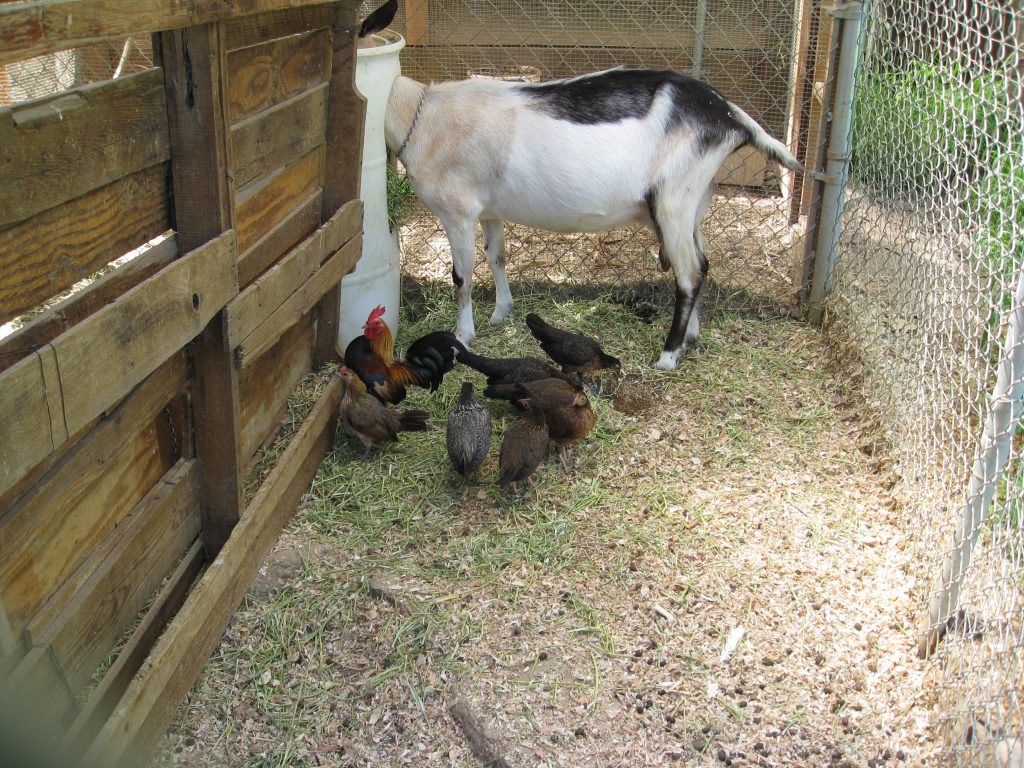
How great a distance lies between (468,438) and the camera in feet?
13.2

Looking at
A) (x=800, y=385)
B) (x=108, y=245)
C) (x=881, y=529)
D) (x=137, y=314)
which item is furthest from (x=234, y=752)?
(x=800, y=385)

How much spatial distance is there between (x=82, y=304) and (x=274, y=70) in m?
1.46

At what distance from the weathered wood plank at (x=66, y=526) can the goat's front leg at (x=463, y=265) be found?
2.60 m

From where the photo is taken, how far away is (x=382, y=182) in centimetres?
499

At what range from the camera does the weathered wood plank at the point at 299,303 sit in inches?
127

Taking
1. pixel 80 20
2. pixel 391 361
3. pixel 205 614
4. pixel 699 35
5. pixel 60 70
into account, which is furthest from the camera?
pixel 60 70

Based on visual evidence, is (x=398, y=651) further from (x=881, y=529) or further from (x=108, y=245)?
(x=881, y=529)

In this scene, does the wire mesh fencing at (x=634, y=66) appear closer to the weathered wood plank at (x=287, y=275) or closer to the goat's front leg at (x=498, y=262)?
the goat's front leg at (x=498, y=262)

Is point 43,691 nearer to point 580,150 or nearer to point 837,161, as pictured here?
point 580,150

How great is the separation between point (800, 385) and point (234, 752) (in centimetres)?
355

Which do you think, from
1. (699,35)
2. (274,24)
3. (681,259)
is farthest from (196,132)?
(699,35)

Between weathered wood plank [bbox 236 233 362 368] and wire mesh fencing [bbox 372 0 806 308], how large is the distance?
1952 millimetres

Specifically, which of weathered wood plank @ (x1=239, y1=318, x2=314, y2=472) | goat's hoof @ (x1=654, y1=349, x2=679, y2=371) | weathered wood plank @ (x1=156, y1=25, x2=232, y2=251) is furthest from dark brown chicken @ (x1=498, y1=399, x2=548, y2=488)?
weathered wood plank @ (x1=156, y1=25, x2=232, y2=251)

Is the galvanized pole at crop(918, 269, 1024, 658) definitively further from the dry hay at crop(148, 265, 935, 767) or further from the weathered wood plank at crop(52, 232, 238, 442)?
the weathered wood plank at crop(52, 232, 238, 442)
